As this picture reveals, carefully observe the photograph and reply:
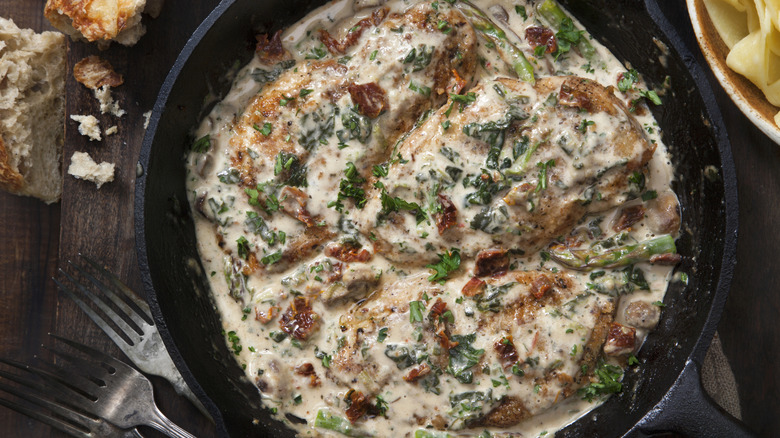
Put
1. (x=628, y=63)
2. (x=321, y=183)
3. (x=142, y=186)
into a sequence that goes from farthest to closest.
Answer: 1. (x=628, y=63)
2. (x=321, y=183)
3. (x=142, y=186)

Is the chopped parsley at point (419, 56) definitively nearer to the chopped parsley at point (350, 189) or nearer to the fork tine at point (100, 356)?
the chopped parsley at point (350, 189)

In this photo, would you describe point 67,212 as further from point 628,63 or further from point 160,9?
point 628,63

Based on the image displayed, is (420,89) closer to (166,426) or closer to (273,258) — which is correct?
(273,258)

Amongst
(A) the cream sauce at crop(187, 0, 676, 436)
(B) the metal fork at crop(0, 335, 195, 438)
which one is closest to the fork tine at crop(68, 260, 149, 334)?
(B) the metal fork at crop(0, 335, 195, 438)

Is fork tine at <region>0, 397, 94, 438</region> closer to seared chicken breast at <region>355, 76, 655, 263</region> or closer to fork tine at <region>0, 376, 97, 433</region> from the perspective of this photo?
fork tine at <region>0, 376, 97, 433</region>

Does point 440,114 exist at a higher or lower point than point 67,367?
higher

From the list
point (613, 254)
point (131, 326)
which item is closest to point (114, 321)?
point (131, 326)

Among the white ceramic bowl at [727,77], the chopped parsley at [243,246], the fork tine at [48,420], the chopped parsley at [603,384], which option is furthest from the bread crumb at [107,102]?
the white ceramic bowl at [727,77]

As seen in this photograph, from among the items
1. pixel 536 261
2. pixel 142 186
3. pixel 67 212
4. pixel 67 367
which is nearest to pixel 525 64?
pixel 536 261
